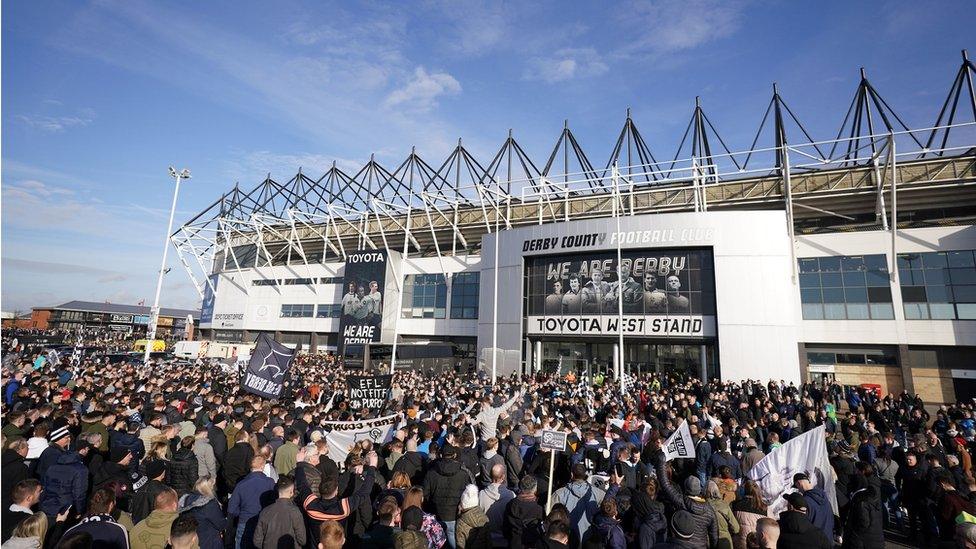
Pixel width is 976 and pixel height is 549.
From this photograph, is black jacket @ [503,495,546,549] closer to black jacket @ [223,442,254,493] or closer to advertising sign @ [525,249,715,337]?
black jacket @ [223,442,254,493]

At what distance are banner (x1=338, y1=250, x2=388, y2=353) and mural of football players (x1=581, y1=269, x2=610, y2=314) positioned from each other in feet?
77.8

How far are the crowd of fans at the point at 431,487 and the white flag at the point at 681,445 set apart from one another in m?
0.35

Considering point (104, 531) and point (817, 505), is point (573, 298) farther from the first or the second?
point (104, 531)

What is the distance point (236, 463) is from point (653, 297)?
95.9 feet

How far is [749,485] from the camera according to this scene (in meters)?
6.63

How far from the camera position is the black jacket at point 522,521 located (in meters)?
5.63

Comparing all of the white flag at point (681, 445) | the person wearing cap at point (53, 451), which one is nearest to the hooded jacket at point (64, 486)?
the person wearing cap at point (53, 451)

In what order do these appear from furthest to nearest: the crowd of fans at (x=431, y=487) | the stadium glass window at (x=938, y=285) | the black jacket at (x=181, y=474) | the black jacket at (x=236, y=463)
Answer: the stadium glass window at (x=938, y=285)
the black jacket at (x=236, y=463)
the black jacket at (x=181, y=474)
the crowd of fans at (x=431, y=487)

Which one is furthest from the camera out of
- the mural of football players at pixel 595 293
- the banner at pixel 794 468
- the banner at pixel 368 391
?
the mural of football players at pixel 595 293

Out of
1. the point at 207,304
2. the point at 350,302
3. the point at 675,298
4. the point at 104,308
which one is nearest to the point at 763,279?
the point at 675,298

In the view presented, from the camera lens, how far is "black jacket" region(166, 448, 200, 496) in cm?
755

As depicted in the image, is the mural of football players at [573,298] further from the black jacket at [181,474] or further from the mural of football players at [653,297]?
the black jacket at [181,474]

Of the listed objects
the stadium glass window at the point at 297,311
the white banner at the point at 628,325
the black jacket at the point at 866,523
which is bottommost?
the black jacket at the point at 866,523

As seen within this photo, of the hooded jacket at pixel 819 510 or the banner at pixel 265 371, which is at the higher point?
the banner at pixel 265 371
